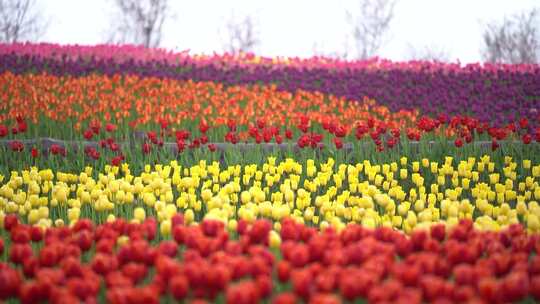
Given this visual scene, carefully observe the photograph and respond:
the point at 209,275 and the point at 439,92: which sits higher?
the point at 439,92

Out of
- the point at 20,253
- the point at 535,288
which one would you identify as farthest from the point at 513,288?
the point at 20,253

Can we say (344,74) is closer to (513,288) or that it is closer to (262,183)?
(262,183)

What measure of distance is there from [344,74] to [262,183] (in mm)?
7499

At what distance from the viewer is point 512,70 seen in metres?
12.7

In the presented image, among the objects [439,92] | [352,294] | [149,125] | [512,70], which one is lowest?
[352,294]

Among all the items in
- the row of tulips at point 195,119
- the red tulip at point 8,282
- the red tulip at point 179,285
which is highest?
the row of tulips at point 195,119

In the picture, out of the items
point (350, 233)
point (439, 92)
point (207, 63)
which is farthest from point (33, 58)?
point (350, 233)

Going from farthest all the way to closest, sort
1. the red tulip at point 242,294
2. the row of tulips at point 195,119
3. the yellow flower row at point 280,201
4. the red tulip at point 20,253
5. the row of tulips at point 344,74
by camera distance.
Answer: the row of tulips at point 344,74, the row of tulips at point 195,119, the yellow flower row at point 280,201, the red tulip at point 20,253, the red tulip at point 242,294

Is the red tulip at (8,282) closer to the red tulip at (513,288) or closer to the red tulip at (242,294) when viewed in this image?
the red tulip at (242,294)

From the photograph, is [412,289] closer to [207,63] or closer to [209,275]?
[209,275]

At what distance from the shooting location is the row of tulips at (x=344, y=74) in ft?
34.2

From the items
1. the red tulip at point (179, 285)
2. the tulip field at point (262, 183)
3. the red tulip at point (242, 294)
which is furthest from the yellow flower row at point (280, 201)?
the red tulip at point (242, 294)

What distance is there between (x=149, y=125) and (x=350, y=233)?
5.27 meters

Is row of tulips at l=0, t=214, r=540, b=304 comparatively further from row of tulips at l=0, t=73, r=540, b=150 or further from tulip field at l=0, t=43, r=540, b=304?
row of tulips at l=0, t=73, r=540, b=150
